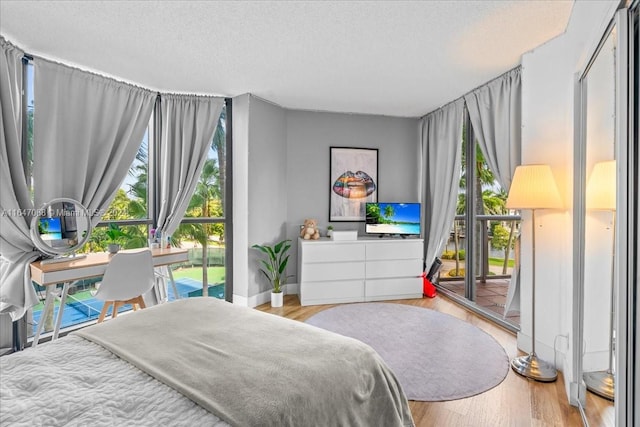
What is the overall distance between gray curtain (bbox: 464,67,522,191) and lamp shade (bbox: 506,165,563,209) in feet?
2.17

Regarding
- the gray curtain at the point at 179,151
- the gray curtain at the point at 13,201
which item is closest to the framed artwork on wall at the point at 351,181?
the gray curtain at the point at 179,151

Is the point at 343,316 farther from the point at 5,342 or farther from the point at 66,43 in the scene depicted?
the point at 66,43

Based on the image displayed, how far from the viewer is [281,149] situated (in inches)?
173

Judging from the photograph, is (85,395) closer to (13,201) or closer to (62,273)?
(62,273)

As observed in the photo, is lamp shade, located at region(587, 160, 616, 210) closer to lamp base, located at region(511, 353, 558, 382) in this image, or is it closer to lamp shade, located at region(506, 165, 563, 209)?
lamp shade, located at region(506, 165, 563, 209)

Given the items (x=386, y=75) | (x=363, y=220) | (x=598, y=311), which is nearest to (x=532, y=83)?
(x=386, y=75)

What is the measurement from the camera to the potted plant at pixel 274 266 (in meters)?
3.99

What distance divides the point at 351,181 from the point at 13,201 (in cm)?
351

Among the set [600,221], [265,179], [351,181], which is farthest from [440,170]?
[600,221]

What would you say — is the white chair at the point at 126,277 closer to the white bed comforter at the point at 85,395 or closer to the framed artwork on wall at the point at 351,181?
the white bed comforter at the point at 85,395

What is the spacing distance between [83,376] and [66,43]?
2.64 m

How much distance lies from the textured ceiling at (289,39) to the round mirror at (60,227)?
128 cm

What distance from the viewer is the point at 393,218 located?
4520 mm

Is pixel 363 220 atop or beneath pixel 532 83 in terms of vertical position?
beneath
